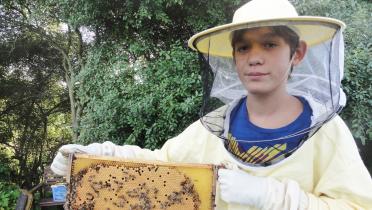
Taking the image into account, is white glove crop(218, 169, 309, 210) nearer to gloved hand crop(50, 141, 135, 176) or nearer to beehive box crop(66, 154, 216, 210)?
beehive box crop(66, 154, 216, 210)

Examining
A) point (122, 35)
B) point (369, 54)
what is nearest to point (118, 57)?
point (122, 35)

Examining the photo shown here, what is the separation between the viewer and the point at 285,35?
151cm

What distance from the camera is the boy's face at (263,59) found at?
1493 millimetres

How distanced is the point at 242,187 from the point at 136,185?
0.45 meters

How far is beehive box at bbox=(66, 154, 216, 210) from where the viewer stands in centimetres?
157

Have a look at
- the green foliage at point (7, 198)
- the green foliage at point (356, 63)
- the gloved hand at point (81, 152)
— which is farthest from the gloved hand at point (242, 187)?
the green foliage at point (7, 198)

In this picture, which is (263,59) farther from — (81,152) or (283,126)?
(81,152)

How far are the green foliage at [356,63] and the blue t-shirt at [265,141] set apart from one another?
2989mm

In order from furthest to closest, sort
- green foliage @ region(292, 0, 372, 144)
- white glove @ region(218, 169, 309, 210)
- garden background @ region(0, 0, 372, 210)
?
1. garden background @ region(0, 0, 372, 210)
2. green foliage @ region(292, 0, 372, 144)
3. white glove @ region(218, 169, 309, 210)

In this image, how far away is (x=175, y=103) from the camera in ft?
14.9

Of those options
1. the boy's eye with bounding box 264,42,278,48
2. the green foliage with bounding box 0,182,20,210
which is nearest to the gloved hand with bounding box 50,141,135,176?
the boy's eye with bounding box 264,42,278,48

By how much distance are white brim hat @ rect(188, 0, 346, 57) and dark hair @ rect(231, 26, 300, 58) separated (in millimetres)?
21

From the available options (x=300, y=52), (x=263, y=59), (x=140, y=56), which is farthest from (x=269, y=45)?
(x=140, y=56)

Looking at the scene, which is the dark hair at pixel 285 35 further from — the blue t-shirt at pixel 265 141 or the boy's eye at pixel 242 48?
the blue t-shirt at pixel 265 141
